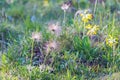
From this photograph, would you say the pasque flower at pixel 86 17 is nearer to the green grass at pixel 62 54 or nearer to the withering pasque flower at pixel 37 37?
the green grass at pixel 62 54

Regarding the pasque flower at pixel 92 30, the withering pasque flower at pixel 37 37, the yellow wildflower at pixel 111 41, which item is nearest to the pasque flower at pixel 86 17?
the pasque flower at pixel 92 30

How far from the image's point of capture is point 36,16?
555cm

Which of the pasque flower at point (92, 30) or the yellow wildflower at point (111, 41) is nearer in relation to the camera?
the yellow wildflower at point (111, 41)

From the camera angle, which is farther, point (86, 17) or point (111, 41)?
point (86, 17)

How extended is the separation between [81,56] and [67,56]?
0.17 meters

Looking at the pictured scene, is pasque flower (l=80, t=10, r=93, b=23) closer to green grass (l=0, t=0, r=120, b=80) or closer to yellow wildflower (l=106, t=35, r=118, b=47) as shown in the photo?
green grass (l=0, t=0, r=120, b=80)

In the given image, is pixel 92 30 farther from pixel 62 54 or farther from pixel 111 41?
pixel 62 54

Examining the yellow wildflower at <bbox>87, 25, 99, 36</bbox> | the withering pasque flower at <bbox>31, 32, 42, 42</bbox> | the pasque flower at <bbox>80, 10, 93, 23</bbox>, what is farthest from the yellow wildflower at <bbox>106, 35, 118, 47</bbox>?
the withering pasque flower at <bbox>31, 32, 42, 42</bbox>

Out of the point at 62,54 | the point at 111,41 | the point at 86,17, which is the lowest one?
the point at 62,54

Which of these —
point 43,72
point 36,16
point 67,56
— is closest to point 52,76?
point 43,72

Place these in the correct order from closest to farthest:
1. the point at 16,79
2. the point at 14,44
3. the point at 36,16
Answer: the point at 16,79 → the point at 14,44 → the point at 36,16

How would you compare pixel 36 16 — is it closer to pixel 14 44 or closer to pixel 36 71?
pixel 14 44

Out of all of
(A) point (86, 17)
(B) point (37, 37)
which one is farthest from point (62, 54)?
(A) point (86, 17)

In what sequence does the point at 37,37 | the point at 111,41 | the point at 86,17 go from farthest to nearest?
the point at 86,17, the point at 37,37, the point at 111,41
